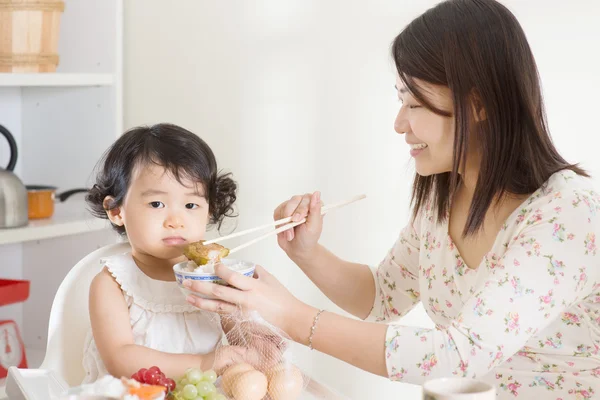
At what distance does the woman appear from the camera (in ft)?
4.23

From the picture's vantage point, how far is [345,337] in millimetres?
1327

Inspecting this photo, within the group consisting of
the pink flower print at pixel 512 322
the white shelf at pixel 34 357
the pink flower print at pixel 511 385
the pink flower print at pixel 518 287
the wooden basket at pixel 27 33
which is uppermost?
the wooden basket at pixel 27 33

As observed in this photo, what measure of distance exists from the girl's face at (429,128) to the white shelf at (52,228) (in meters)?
1.16

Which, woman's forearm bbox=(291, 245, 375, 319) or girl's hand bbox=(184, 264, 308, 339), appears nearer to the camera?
girl's hand bbox=(184, 264, 308, 339)

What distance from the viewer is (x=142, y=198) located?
4.93ft

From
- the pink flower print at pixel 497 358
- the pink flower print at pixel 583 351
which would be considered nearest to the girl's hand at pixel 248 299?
the pink flower print at pixel 497 358

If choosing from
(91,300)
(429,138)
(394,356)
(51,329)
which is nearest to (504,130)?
(429,138)

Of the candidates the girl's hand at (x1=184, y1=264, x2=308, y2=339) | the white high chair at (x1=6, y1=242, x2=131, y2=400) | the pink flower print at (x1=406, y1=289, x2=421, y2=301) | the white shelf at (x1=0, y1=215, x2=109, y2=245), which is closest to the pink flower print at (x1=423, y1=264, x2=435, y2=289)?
the pink flower print at (x1=406, y1=289, x2=421, y2=301)

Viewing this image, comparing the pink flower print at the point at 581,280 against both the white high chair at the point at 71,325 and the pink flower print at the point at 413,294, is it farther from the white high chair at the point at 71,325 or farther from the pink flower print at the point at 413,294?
the white high chair at the point at 71,325

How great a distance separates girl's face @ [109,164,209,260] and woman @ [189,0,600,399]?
0.21 m

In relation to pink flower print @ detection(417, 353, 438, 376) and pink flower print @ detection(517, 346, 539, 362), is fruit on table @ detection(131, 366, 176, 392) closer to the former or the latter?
pink flower print @ detection(417, 353, 438, 376)

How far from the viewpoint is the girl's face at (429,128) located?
1423 mm

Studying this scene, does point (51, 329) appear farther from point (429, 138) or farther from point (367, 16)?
point (367, 16)

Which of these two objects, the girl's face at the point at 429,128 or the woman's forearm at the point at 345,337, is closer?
the woman's forearm at the point at 345,337
